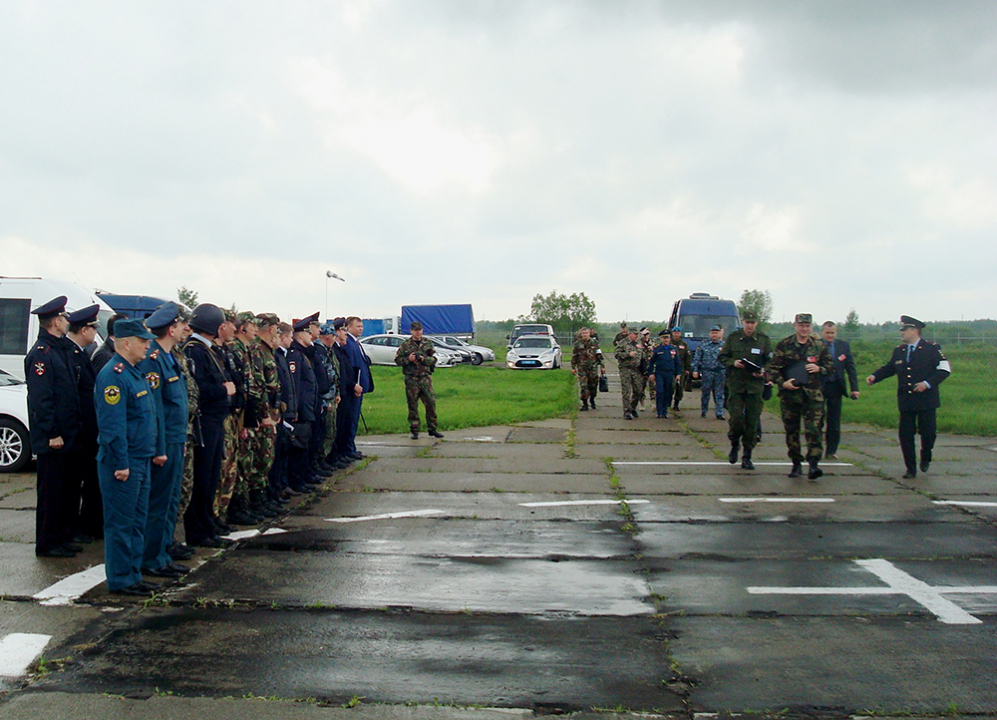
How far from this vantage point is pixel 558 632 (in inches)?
188

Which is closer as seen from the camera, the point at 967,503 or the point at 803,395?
the point at 967,503

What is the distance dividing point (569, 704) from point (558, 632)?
96 centimetres

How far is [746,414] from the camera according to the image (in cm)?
1087

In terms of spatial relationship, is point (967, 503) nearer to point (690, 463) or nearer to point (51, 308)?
point (690, 463)

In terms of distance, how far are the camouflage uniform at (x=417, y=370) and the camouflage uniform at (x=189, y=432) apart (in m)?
6.54

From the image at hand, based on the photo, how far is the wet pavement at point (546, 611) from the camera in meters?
3.91

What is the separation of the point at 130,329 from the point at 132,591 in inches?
66.9

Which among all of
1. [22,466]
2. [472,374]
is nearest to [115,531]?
[22,466]

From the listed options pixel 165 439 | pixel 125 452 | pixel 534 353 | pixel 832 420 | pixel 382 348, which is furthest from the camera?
pixel 382 348

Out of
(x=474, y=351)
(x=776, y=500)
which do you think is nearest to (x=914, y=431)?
(x=776, y=500)

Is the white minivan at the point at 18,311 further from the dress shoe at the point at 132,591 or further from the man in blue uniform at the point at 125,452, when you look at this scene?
the dress shoe at the point at 132,591

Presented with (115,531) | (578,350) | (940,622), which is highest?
(578,350)

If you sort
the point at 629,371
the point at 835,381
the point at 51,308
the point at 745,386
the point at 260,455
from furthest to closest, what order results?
the point at 629,371 < the point at 835,381 < the point at 745,386 < the point at 260,455 < the point at 51,308

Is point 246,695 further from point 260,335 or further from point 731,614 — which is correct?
point 260,335
